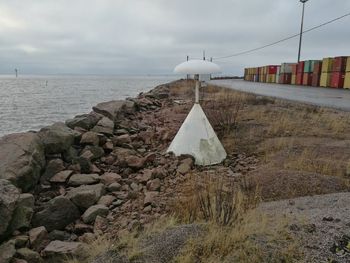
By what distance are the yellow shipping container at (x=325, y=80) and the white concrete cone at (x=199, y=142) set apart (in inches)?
1320

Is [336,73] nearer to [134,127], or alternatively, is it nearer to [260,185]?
[134,127]

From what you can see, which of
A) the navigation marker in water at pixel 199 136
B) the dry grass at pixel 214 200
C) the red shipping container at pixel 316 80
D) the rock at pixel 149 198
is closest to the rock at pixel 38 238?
the rock at pixel 149 198

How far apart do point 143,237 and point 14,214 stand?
8.99 feet

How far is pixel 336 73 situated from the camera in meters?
36.9

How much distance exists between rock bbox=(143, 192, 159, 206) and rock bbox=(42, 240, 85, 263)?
55.4 inches

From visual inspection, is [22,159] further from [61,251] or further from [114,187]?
[61,251]

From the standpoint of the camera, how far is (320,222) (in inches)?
173

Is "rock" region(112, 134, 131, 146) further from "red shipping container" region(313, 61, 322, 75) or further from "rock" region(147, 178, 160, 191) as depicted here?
"red shipping container" region(313, 61, 322, 75)

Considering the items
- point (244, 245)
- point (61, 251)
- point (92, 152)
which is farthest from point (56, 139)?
point (244, 245)

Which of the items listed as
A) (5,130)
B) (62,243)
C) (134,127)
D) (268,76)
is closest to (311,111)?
(134,127)

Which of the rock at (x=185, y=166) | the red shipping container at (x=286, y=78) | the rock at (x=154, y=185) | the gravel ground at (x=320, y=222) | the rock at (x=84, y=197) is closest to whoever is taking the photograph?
the gravel ground at (x=320, y=222)

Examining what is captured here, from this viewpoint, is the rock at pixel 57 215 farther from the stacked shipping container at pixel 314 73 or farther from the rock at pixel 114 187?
the stacked shipping container at pixel 314 73

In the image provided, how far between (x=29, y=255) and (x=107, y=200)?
191cm

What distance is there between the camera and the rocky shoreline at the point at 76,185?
587 centimetres
